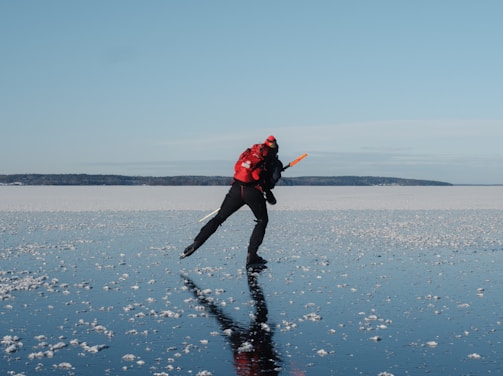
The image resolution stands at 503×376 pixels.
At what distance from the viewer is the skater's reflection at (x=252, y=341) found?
4.65 metres

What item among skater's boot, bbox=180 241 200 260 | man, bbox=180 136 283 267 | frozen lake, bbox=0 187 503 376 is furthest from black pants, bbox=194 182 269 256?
frozen lake, bbox=0 187 503 376

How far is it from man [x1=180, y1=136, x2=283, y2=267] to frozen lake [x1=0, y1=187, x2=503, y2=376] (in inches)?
22.3

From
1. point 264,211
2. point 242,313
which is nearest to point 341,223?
point 264,211

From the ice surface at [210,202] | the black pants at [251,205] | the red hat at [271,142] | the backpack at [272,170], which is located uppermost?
the red hat at [271,142]

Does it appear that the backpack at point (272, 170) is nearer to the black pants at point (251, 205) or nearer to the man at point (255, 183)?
the man at point (255, 183)

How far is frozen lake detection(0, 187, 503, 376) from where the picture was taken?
483cm

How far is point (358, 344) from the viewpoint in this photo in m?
5.35

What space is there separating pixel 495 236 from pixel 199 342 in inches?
457

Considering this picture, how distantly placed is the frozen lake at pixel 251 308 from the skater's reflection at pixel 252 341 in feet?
0.05

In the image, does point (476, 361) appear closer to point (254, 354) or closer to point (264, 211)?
point (254, 354)

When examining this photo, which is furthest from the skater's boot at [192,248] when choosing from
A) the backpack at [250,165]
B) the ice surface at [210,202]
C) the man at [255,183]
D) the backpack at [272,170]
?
the ice surface at [210,202]

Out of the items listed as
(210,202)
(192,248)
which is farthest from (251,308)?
(210,202)

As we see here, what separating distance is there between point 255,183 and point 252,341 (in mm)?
4726

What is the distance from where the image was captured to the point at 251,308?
6887 mm
